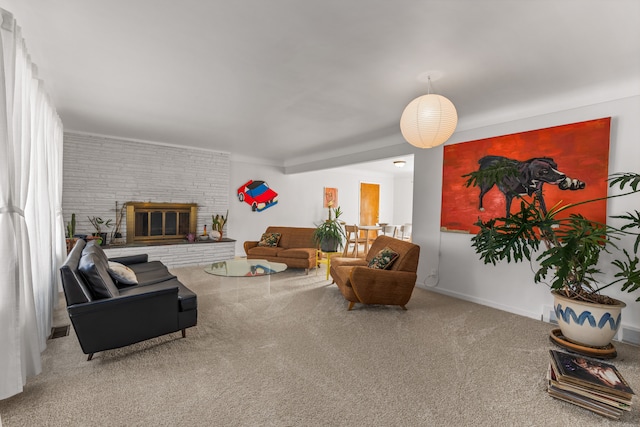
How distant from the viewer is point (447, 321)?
3.41 meters

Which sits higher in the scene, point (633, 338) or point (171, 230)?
point (171, 230)

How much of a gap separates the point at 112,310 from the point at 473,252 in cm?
406

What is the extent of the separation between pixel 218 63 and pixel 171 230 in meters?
4.51

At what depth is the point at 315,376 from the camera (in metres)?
2.27

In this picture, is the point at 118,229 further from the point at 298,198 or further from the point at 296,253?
the point at 298,198

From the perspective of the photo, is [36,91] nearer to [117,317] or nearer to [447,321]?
[117,317]

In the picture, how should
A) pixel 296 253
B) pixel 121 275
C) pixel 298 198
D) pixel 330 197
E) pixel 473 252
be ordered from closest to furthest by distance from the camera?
pixel 121 275
pixel 473 252
pixel 296 253
pixel 298 198
pixel 330 197

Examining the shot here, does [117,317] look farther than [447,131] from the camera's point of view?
No

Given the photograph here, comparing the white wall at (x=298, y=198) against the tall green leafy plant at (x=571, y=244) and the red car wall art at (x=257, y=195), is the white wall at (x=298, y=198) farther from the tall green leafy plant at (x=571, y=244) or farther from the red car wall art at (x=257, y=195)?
the tall green leafy plant at (x=571, y=244)

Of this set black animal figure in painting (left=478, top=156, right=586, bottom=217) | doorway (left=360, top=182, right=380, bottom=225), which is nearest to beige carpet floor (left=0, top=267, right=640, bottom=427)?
black animal figure in painting (left=478, top=156, right=586, bottom=217)

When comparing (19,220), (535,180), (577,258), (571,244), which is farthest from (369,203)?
(19,220)

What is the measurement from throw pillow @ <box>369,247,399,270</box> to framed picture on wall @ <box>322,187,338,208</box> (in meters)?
5.04

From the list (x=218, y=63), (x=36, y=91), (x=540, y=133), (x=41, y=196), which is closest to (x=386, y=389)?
(x=218, y=63)

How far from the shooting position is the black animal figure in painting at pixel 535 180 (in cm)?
336
